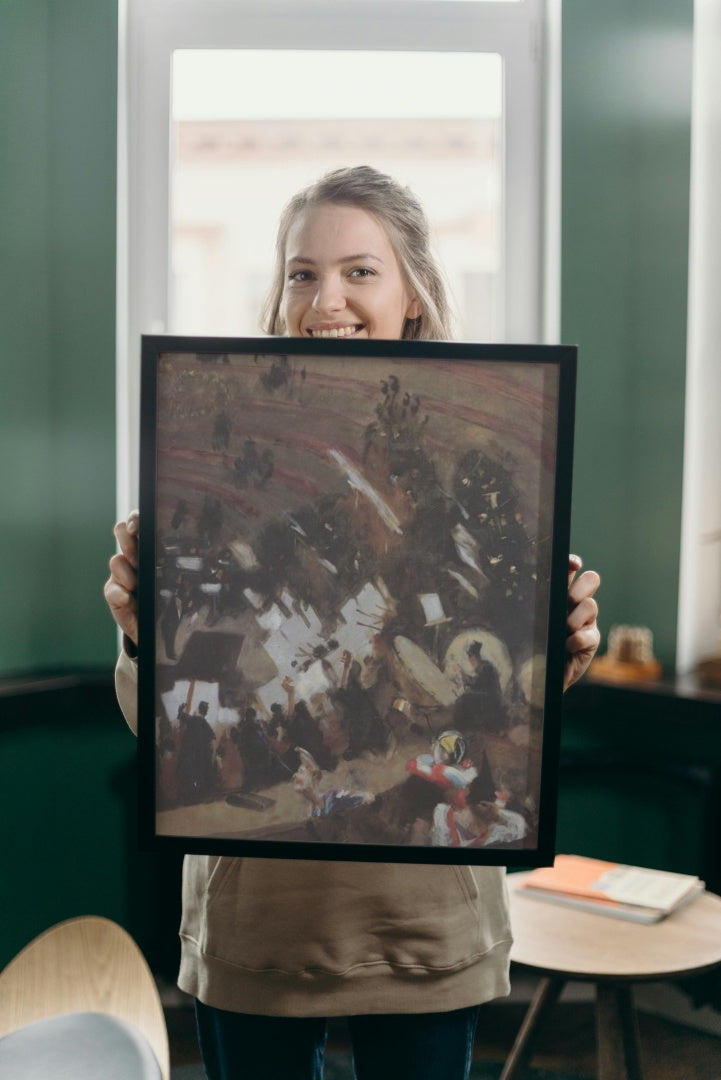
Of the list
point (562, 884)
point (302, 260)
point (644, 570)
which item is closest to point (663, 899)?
point (562, 884)

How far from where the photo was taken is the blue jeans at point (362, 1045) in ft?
3.51

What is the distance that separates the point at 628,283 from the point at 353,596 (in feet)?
6.39

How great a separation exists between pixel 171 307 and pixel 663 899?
1.79 m

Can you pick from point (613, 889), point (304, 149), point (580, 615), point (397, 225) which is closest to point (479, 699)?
point (580, 615)

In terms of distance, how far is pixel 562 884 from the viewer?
6.46 feet

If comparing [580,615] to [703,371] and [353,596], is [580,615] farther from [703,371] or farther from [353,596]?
[703,371]

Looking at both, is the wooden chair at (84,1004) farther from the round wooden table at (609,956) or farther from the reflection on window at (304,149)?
the reflection on window at (304,149)

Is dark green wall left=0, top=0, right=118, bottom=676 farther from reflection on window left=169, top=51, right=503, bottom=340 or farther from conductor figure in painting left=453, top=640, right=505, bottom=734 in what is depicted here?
conductor figure in painting left=453, top=640, right=505, bottom=734

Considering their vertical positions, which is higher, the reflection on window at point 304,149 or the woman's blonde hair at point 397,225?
the reflection on window at point 304,149

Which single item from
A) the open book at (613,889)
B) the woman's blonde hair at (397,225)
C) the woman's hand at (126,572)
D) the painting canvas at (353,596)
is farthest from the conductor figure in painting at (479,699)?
the open book at (613,889)

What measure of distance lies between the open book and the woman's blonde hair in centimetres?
108

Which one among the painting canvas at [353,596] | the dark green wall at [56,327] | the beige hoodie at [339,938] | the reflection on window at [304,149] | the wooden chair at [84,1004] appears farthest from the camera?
the reflection on window at [304,149]

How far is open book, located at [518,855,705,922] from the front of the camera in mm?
1863

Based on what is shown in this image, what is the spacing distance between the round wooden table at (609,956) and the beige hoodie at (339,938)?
2.08 ft
